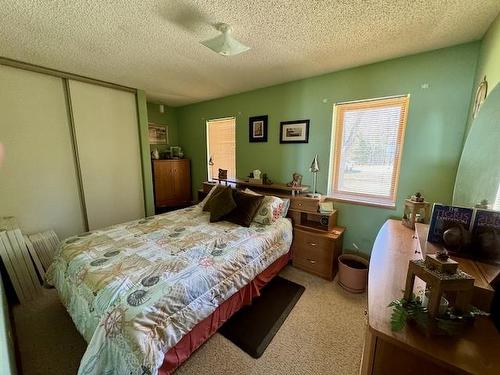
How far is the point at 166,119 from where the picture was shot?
4.40 m

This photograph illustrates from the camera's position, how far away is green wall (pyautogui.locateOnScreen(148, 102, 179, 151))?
13.7ft

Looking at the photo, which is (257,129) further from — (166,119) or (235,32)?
(166,119)

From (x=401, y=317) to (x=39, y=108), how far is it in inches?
148

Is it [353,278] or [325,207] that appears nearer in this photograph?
[353,278]

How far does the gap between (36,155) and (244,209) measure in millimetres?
2549

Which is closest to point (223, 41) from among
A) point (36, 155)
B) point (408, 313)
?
point (408, 313)

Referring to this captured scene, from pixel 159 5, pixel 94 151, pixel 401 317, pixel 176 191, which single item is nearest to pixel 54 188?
pixel 94 151

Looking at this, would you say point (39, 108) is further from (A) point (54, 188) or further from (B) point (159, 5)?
(B) point (159, 5)

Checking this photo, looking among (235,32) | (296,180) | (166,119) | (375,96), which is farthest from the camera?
(166,119)

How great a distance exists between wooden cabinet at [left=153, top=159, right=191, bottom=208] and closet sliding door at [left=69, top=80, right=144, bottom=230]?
1.83ft

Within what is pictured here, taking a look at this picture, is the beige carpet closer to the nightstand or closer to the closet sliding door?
the nightstand

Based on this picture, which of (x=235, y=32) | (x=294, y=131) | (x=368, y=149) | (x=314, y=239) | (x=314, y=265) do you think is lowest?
(x=314, y=265)

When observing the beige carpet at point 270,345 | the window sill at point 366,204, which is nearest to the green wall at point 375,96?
the window sill at point 366,204

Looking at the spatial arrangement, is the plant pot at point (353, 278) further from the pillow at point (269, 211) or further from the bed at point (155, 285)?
the pillow at point (269, 211)
